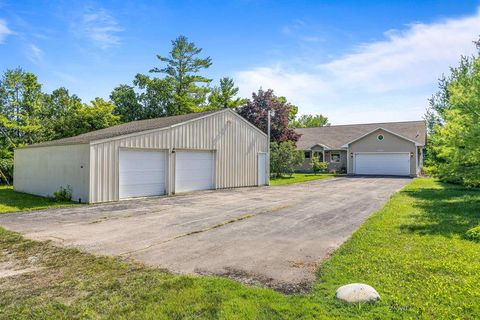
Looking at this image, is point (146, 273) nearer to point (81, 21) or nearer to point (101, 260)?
point (101, 260)

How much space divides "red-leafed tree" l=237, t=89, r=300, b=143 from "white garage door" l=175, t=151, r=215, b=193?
42.5ft

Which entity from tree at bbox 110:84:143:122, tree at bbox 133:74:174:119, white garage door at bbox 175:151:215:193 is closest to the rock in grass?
white garage door at bbox 175:151:215:193

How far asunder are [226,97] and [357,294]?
33.9 metres

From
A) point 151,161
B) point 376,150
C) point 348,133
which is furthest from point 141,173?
point 348,133

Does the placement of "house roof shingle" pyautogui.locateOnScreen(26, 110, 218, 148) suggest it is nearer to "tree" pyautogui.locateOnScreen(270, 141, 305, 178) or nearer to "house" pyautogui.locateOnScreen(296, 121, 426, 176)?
"tree" pyautogui.locateOnScreen(270, 141, 305, 178)

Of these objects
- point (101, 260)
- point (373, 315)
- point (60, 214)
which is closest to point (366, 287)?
point (373, 315)

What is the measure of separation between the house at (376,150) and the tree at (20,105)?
25812 mm

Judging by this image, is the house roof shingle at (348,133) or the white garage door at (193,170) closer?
the white garage door at (193,170)

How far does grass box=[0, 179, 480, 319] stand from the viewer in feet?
11.3

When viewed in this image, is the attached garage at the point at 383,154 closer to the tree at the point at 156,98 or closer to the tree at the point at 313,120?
the tree at the point at 156,98

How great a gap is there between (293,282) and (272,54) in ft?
43.7

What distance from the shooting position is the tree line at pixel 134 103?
83.4 feet

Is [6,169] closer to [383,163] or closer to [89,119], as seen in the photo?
[89,119]

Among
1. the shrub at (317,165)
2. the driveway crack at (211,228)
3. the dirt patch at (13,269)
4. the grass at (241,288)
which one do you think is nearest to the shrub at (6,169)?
the grass at (241,288)
